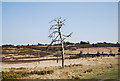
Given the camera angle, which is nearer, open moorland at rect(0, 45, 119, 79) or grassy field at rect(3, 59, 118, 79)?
grassy field at rect(3, 59, 118, 79)

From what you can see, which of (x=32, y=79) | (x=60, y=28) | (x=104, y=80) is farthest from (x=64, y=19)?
(x=104, y=80)

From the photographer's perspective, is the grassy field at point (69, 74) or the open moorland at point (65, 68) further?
the open moorland at point (65, 68)

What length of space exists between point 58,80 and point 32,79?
3015 mm

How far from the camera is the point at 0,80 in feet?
77.3

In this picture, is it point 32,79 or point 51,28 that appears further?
point 51,28

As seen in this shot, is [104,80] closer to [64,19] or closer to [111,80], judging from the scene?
[111,80]

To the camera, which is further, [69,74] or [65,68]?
[65,68]

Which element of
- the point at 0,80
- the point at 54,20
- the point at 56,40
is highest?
the point at 54,20

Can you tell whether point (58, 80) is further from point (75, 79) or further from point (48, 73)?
point (48, 73)

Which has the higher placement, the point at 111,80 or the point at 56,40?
the point at 56,40

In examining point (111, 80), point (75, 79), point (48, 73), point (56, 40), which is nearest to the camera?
point (111, 80)

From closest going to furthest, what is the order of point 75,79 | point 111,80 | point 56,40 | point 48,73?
point 111,80 → point 75,79 → point 48,73 → point 56,40

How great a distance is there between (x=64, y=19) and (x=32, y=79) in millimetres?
13729

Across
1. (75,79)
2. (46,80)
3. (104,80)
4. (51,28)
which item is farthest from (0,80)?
(51,28)
